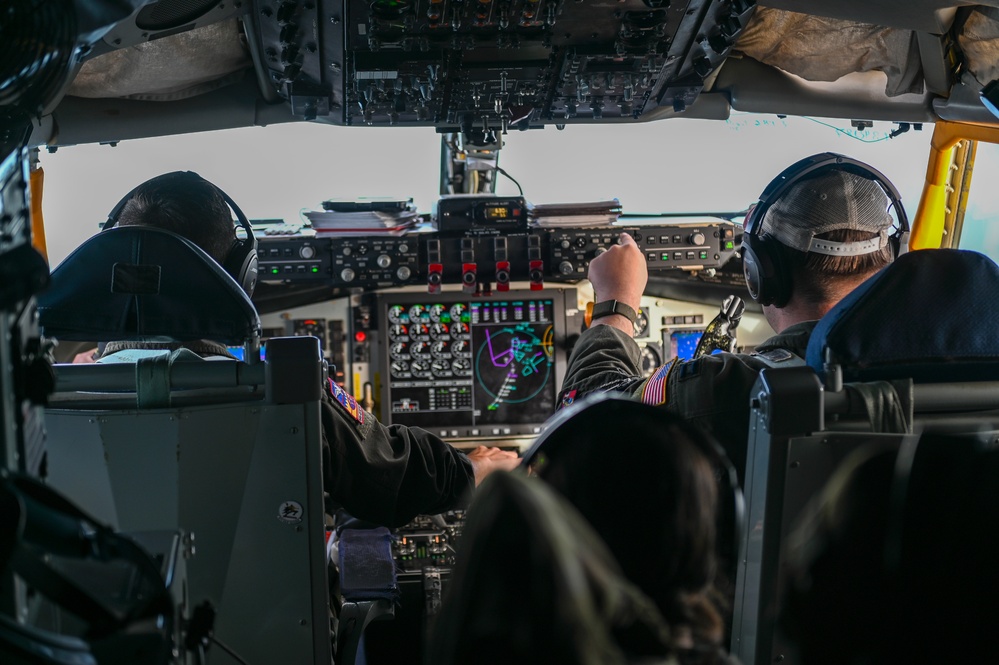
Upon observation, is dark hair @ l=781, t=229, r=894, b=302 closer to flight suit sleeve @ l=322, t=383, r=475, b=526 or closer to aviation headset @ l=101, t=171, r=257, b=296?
flight suit sleeve @ l=322, t=383, r=475, b=526

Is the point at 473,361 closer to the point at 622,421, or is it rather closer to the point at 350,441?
the point at 350,441

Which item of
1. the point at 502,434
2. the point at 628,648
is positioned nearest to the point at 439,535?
the point at 502,434

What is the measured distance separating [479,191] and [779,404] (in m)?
2.52

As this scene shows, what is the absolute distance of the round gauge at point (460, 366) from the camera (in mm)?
3426

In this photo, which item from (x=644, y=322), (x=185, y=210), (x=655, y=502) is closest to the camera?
(x=655, y=502)

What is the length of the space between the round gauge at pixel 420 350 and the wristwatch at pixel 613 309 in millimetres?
1442

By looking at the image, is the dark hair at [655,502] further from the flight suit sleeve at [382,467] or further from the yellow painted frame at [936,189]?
the yellow painted frame at [936,189]

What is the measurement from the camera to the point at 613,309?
6.71 ft

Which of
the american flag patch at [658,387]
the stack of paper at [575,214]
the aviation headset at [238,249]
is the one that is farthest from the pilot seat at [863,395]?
the stack of paper at [575,214]

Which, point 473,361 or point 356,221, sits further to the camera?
point 473,361

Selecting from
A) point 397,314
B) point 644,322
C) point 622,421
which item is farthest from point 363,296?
point 622,421

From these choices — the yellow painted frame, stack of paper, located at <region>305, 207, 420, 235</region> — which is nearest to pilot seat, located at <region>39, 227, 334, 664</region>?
stack of paper, located at <region>305, 207, 420, 235</region>

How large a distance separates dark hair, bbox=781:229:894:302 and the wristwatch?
40 centimetres

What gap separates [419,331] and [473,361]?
0.74 feet
